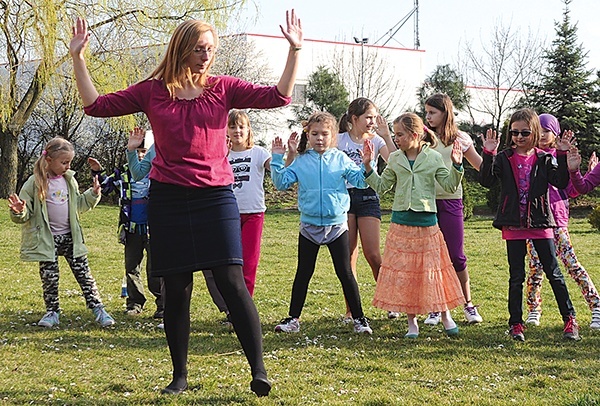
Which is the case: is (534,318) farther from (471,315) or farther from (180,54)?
(180,54)

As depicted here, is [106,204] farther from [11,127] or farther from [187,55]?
[187,55]

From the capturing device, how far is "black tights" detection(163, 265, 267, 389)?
165 inches

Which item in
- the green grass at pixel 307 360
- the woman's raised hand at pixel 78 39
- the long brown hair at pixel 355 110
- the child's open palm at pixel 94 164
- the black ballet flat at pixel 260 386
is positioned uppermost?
the woman's raised hand at pixel 78 39

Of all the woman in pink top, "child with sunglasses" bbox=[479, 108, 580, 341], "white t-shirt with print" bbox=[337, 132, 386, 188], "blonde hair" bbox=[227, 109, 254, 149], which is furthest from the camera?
"white t-shirt with print" bbox=[337, 132, 386, 188]

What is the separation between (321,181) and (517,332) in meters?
1.83

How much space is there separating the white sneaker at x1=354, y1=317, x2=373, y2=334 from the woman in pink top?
2.00m

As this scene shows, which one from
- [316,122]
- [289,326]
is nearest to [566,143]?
[316,122]

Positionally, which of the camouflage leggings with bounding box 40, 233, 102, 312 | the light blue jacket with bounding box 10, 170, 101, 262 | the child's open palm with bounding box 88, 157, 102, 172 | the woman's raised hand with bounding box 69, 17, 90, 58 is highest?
the woman's raised hand with bounding box 69, 17, 90, 58

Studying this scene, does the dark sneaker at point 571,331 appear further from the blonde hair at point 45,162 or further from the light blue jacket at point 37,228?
the blonde hair at point 45,162

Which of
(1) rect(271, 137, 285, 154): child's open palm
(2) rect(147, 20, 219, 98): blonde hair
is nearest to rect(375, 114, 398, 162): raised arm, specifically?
(1) rect(271, 137, 285, 154): child's open palm

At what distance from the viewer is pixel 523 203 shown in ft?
19.6

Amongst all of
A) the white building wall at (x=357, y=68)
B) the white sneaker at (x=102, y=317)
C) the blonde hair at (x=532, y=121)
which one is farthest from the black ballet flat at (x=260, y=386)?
the white building wall at (x=357, y=68)

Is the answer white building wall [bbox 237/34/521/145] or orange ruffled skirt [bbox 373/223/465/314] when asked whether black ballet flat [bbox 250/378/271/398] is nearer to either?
orange ruffled skirt [bbox 373/223/465/314]

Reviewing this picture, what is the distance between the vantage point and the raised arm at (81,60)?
4.07 m
